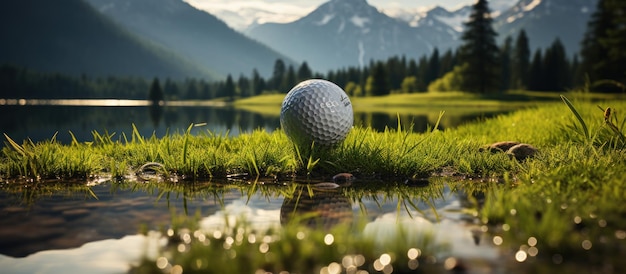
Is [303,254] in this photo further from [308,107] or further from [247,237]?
[308,107]

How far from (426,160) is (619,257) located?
3.98 m

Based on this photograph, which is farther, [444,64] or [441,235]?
[444,64]

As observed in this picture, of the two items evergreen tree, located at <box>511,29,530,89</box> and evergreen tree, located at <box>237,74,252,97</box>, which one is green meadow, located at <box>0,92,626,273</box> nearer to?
evergreen tree, located at <box>511,29,530,89</box>

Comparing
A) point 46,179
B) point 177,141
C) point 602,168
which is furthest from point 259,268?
point 177,141

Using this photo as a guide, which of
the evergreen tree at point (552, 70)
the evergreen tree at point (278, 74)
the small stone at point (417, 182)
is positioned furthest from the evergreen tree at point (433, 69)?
the small stone at point (417, 182)

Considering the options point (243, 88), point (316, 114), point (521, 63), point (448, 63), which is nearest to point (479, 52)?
point (521, 63)

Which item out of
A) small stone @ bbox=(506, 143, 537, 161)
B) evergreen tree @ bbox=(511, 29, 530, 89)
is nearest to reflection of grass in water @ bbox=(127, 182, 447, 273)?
small stone @ bbox=(506, 143, 537, 161)

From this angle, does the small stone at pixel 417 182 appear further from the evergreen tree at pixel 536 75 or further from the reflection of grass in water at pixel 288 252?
the evergreen tree at pixel 536 75

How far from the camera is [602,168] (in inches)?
208

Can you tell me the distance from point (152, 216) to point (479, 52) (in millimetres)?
67672

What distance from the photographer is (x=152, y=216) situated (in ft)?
15.3

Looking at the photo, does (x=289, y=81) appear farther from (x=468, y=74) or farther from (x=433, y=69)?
(x=468, y=74)

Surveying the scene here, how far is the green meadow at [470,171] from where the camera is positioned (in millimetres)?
3438

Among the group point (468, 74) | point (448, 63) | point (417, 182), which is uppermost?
point (448, 63)
